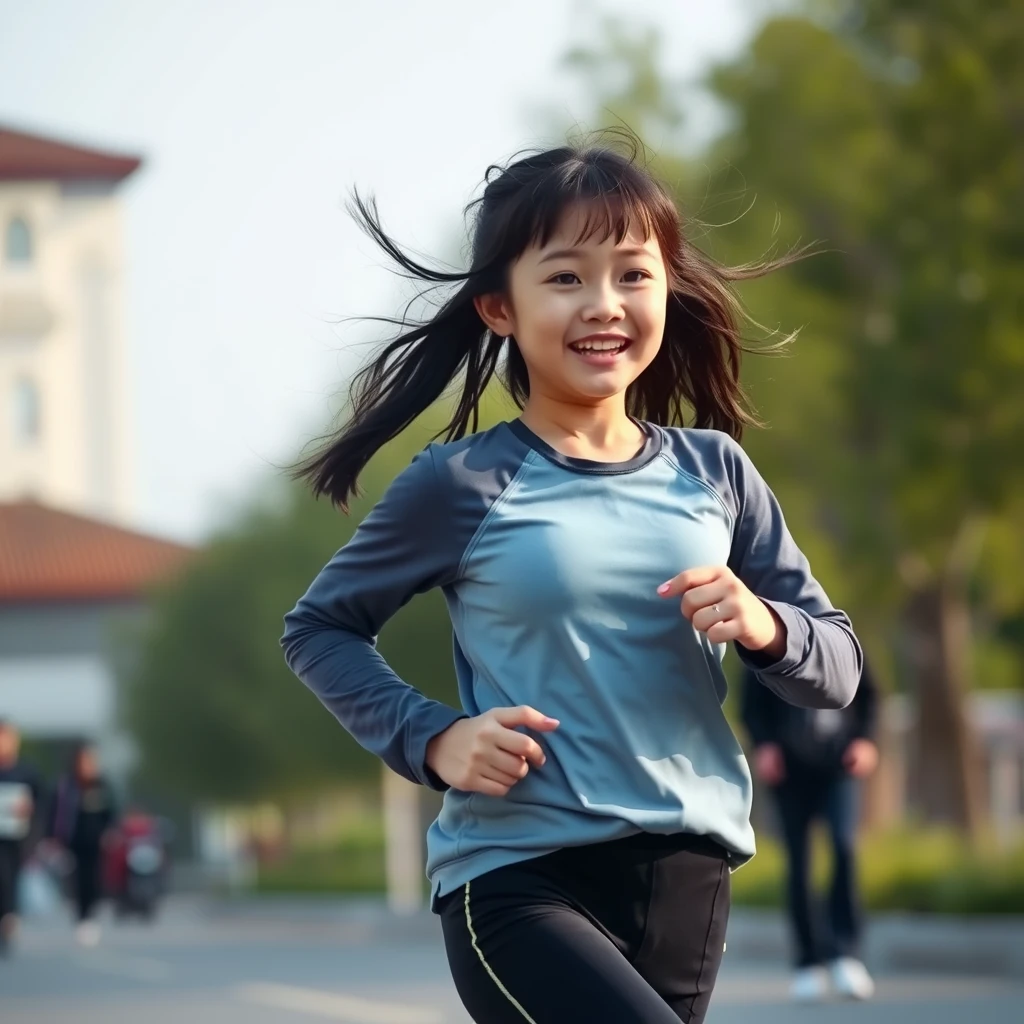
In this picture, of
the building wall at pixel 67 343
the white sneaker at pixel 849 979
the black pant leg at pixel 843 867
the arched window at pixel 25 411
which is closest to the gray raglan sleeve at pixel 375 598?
the black pant leg at pixel 843 867

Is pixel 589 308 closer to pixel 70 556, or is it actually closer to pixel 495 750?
pixel 495 750

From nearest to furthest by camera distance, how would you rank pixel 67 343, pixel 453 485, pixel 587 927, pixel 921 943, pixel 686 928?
pixel 587 927, pixel 686 928, pixel 453 485, pixel 921 943, pixel 67 343

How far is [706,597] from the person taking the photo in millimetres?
3520

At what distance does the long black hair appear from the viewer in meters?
3.92

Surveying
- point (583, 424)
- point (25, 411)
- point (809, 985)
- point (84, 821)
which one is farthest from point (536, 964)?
point (25, 411)

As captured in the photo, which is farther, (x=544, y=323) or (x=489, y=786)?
(x=544, y=323)


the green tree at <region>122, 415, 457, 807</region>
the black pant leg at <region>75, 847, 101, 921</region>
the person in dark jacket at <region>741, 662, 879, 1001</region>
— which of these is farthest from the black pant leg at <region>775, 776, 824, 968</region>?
the green tree at <region>122, 415, 457, 807</region>

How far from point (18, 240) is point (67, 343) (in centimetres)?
433

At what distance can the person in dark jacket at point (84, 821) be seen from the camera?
82.2 ft

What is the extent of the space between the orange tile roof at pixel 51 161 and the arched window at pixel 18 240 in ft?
7.42

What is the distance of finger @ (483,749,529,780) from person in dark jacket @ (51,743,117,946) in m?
21.5

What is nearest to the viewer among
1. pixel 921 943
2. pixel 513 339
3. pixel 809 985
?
pixel 513 339

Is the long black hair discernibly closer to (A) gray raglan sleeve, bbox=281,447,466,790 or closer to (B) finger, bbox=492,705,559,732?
(A) gray raglan sleeve, bbox=281,447,466,790

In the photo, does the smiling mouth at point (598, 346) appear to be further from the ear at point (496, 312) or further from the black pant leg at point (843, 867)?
the black pant leg at point (843, 867)
